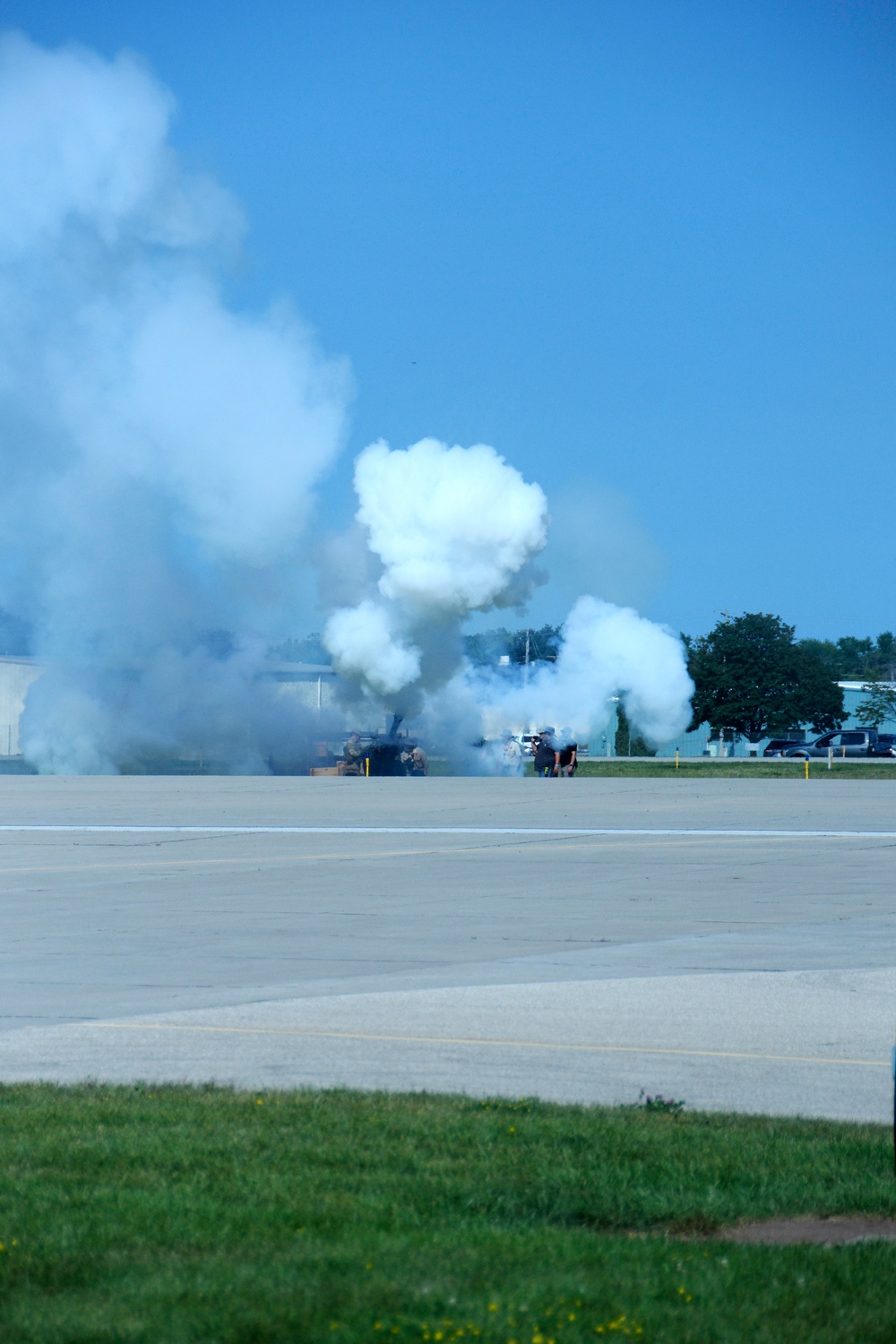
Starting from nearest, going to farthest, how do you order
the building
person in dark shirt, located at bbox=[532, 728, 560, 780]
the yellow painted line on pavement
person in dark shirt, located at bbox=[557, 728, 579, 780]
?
the yellow painted line on pavement
person in dark shirt, located at bbox=[532, 728, 560, 780]
person in dark shirt, located at bbox=[557, 728, 579, 780]
the building

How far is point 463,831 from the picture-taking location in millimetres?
26172

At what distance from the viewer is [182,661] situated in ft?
198

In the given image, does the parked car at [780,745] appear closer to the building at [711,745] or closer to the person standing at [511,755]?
the building at [711,745]

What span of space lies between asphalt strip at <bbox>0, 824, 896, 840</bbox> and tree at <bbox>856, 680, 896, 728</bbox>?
80.3 meters

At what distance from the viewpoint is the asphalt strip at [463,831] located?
81.4 feet

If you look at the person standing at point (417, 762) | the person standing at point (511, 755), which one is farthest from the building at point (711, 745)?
the person standing at point (417, 762)

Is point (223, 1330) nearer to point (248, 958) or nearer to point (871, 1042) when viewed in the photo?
point (871, 1042)

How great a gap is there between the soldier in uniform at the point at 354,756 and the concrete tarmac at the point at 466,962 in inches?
1272

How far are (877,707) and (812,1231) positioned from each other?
103200mm

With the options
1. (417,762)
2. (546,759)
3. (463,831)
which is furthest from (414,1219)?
(417,762)

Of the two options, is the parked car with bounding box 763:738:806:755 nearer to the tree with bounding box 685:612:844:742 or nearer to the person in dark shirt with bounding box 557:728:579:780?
the tree with bounding box 685:612:844:742

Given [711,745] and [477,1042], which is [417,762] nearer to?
[711,745]

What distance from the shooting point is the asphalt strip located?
24.8m

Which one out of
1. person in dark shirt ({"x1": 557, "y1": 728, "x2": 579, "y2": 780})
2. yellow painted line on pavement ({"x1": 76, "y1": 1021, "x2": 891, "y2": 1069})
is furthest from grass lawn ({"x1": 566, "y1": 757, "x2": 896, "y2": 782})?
yellow painted line on pavement ({"x1": 76, "y1": 1021, "x2": 891, "y2": 1069})
